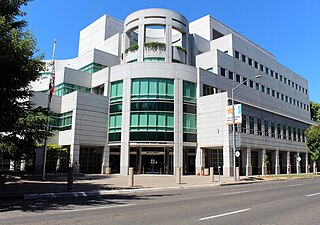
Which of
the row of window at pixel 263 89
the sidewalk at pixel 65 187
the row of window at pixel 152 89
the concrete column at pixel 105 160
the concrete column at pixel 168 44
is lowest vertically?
the sidewalk at pixel 65 187

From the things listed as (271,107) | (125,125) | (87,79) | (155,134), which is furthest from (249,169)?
(87,79)

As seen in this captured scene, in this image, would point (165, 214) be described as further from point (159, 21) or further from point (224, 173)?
point (159, 21)

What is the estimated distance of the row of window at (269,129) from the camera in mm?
40947

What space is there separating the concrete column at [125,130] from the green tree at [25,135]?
1302 cm

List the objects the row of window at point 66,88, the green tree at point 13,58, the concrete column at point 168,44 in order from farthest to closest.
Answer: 1. the row of window at point 66,88
2. the concrete column at point 168,44
3. the green tree at point 13,58

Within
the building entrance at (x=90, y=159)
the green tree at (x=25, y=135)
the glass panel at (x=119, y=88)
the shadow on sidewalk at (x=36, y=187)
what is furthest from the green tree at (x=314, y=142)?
the green tree at (x=25, y=135)

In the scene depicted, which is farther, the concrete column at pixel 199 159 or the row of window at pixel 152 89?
the concrete column at pixel 199 159

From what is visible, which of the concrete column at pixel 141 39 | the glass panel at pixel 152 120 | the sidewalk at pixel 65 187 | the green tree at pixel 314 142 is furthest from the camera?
the green tree at pixel 314 142

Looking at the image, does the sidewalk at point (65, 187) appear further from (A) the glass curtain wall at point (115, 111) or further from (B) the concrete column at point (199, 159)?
(A) the glass curtain wall at point (115, 111)

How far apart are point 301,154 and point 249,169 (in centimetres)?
2406

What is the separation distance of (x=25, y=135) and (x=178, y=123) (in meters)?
19.6

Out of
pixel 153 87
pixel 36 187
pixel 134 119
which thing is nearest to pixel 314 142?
pixel 153 87

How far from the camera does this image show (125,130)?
3853cm

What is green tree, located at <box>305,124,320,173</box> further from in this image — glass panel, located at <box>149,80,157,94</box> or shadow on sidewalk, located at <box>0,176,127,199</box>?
shadow on sidewalk, located at <box>0,176,127,199</box>
